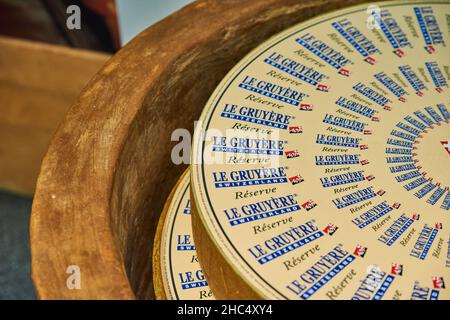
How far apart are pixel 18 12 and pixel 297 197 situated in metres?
1.90

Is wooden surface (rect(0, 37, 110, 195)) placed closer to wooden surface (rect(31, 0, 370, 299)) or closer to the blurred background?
the blurred background

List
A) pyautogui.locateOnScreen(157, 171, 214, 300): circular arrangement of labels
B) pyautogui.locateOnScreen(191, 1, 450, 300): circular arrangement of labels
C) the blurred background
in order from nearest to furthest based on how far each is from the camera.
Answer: pyautogui.locateOnScreen(191, 1, 450, 300): circular arrangement of labels, pyautogui.locateOnScreen(157, 171, 214, 300): circular arrangement of labels, the blurred background

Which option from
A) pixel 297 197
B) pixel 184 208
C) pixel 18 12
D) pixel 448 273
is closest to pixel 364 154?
pixel 297 197

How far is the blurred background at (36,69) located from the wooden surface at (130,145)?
1.08 metres

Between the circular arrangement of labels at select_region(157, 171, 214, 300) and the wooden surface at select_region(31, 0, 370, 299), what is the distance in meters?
0.05

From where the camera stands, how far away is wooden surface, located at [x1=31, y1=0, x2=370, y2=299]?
1.32 m

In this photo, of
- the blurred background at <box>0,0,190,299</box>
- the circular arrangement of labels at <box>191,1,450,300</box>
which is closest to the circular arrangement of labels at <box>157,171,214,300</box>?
the circular arrangement of labels at <box>191,1,450,300</box>

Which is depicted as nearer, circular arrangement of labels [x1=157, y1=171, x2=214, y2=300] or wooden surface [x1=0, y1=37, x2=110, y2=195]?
circular arrangement of labels [x1=157, y1=171, x2=214, y2=300]

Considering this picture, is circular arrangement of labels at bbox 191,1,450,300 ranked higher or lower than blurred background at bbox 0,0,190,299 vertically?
lower

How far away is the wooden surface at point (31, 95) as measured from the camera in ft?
9.57

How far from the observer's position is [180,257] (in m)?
1.61

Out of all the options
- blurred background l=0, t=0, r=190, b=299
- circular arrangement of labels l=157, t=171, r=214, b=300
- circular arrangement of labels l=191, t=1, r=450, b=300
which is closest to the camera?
circular arrangement of labels l=191, t=1, r=450, b=300

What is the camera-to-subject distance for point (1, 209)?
3070mm

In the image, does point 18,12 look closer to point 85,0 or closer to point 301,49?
point 85,0
